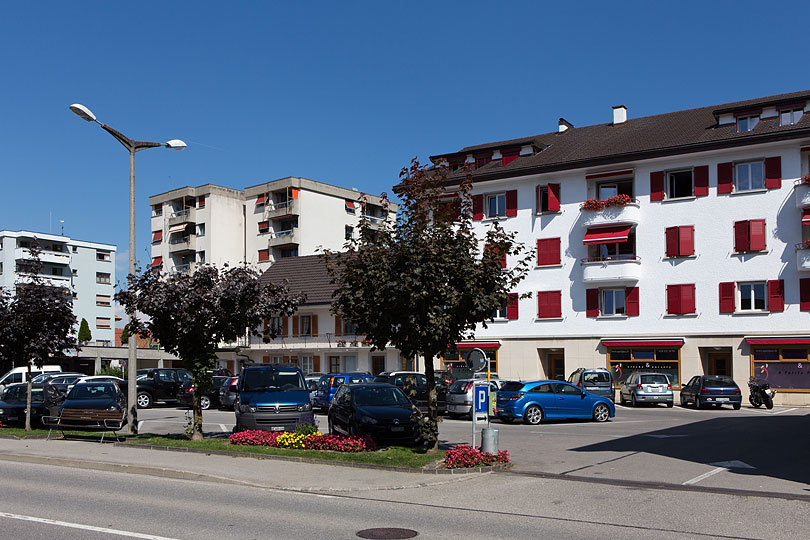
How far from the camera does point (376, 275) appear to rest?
53.5 feet

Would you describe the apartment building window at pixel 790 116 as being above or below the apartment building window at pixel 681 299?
above

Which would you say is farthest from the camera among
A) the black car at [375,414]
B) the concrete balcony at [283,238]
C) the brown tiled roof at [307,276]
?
the concrete balcony at [283,238]

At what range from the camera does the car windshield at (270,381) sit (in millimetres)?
21016

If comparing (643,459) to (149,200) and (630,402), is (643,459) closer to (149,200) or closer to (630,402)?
(630,402)

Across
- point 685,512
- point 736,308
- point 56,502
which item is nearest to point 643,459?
point 685,512

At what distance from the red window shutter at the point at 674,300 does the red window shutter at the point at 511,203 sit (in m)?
9.60

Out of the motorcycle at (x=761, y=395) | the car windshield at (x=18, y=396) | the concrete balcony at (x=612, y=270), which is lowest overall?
the motorcycle at (x=761, y=395)

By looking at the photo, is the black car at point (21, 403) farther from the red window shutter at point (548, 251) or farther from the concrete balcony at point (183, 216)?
the concrete balcony at point (183, 216)

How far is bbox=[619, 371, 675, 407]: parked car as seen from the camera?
3472 cm

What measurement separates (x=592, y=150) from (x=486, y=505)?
36.3 m

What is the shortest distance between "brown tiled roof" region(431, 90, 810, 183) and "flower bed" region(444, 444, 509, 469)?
29.2 metres

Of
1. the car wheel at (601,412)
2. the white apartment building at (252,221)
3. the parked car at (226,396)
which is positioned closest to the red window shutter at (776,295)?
the car wheel at (601,412)

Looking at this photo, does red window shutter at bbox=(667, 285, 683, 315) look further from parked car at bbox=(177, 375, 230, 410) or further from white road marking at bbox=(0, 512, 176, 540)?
white road marking at bbox=(0, 512, 176, 540)

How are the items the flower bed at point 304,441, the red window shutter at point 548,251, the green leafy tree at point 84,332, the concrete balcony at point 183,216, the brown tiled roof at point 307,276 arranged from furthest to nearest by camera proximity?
1. the green leafy tree at point 84,332
2. the concrete balcony at point 183,216
3. the brown tiled roof at point 307,276
4. the red window shutter at point 548,251
5. the flower bed at point 304,441
